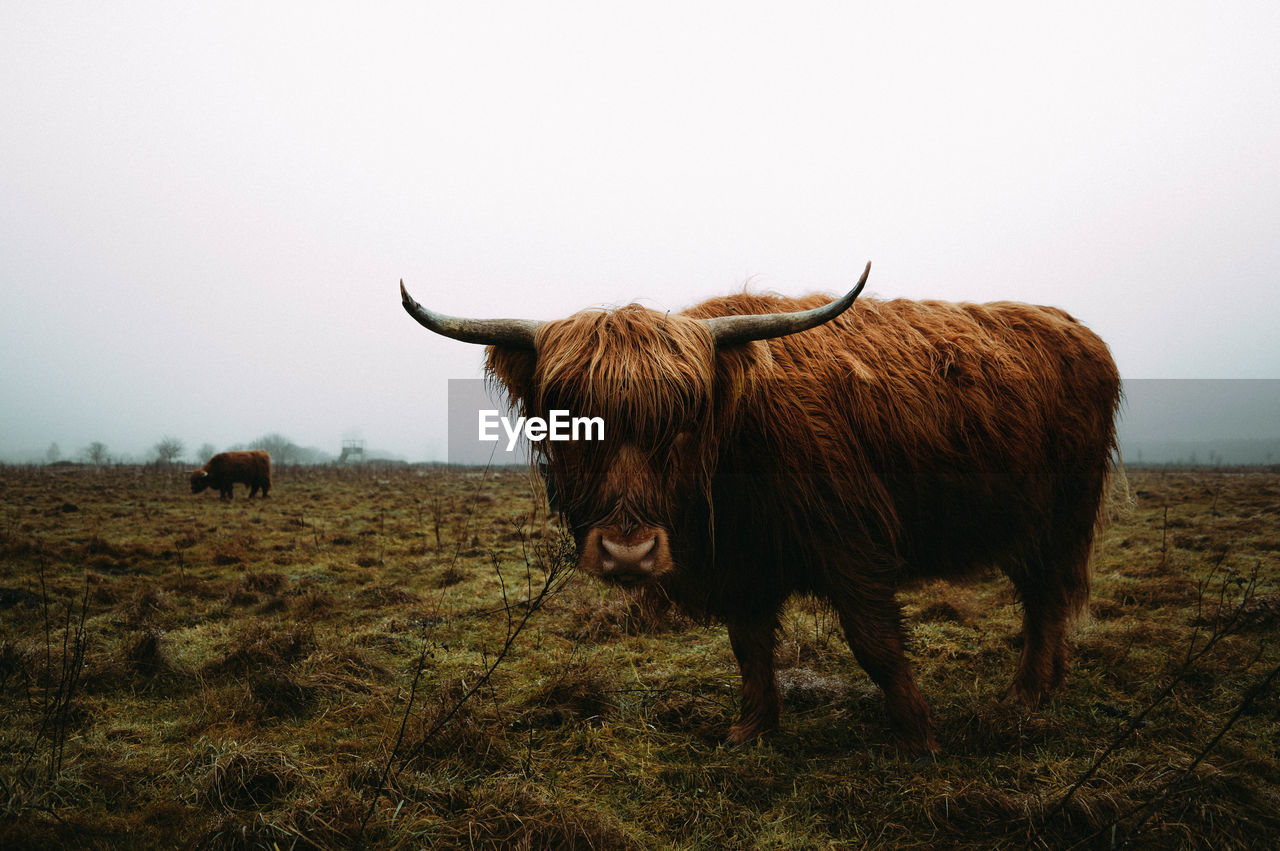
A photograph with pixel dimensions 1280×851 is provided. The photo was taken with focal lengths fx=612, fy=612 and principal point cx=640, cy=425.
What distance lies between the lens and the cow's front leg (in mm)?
3402

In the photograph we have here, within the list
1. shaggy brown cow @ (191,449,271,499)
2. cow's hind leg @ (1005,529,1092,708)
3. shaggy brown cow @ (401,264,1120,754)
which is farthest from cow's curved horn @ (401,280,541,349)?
shaggy brown cow @ (191,449,271,499)

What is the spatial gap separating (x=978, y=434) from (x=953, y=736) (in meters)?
1.56

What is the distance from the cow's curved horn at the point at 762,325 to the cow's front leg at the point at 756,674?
5.38 feet

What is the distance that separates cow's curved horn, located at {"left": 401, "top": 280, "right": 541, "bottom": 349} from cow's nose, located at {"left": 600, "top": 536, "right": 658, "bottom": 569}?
98 centimetres

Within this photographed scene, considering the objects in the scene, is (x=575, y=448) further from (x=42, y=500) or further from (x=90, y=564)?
(x=42, y=500)

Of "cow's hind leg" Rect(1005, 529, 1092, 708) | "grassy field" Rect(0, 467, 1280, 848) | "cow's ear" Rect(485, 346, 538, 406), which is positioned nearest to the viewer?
"grassy field" Rect(0, 467, 1280, 848)

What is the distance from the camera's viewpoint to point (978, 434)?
3.25 m

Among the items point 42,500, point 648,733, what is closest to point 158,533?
point 42,500

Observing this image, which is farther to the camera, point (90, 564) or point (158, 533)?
point (158, 533)

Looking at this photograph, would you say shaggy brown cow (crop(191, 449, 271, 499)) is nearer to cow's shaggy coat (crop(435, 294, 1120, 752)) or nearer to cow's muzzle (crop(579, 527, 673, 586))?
cow's shaggy coat (crop(435, 294, 1120, 752))

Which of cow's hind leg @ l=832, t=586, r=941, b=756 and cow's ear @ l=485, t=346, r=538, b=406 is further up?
cow's ear @ l=485, t=346, r=538, b=406

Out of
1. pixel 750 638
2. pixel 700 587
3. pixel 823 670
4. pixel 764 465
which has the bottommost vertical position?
pixel 823 670

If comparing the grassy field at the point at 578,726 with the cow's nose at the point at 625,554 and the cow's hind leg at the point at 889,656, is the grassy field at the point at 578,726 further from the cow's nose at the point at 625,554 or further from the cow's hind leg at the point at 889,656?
the cow's nose at the point at 625,554

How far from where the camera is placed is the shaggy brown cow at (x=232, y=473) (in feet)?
65.9
